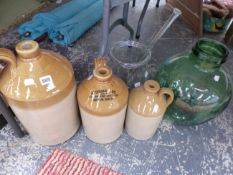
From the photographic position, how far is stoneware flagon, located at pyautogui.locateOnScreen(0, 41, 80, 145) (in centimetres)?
55

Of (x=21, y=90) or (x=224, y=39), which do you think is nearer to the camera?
(x=21, y=90)

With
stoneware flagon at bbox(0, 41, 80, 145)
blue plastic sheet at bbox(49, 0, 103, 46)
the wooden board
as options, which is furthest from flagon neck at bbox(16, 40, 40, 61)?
the wooden board

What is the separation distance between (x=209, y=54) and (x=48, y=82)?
1.47 ft

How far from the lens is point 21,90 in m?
0.57

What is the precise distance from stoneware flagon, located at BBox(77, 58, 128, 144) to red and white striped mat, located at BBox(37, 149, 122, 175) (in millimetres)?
137

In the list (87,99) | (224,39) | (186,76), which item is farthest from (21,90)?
(224,39)

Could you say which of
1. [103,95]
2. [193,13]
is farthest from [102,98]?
[193,13]

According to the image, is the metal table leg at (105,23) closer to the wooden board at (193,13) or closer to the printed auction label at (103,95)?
the printed auction label at (103,95)

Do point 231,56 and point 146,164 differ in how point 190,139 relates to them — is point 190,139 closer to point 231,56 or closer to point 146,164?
point 146,164

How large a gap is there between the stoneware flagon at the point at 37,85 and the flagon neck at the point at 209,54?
38 centimetres

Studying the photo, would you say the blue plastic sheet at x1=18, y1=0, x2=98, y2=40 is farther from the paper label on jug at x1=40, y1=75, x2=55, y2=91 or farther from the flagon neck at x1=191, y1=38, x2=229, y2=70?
the flagon neck at x1=191, y1=38, x2=229, y2=70

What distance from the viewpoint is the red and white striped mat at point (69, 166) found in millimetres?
735

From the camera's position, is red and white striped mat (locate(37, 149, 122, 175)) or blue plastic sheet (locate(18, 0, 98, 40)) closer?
red and white striped mat (locate(37, 149, 122, 175))

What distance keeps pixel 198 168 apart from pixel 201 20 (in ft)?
2.73
